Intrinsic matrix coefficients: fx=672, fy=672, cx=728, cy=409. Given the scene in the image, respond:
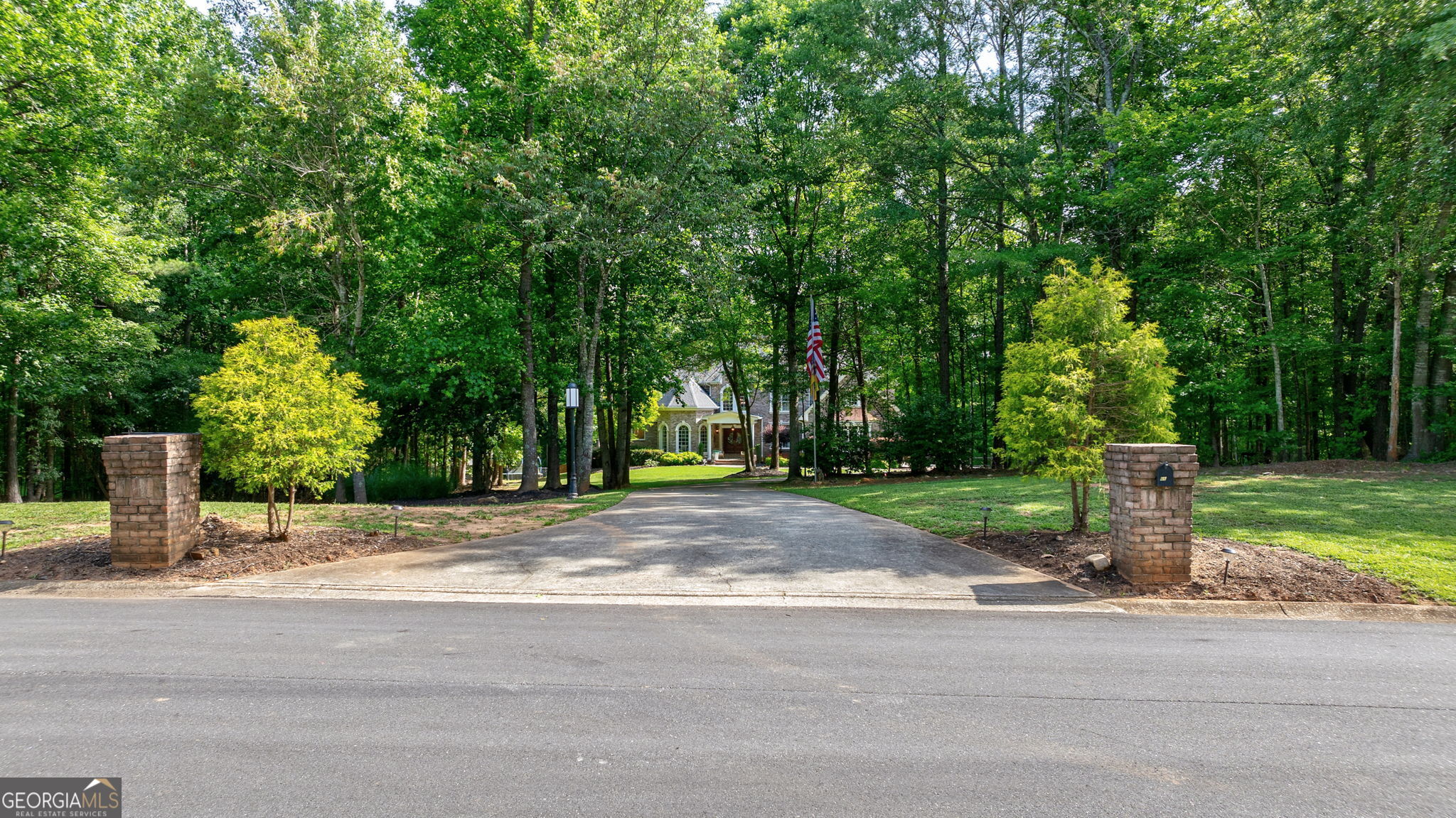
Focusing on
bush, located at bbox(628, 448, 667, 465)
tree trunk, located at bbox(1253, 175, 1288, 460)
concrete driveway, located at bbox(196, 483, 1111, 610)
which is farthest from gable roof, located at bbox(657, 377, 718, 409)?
concrete driveway, located at bbox(196, 483, 1111, 610)

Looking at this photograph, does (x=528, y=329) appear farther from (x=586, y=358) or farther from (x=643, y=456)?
(x=643, y=456)

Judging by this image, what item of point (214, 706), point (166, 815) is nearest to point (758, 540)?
point (214, 706)

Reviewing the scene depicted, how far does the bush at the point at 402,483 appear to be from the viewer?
21.2 meters

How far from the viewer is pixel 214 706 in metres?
4.16

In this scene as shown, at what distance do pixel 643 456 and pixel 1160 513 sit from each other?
41593mm

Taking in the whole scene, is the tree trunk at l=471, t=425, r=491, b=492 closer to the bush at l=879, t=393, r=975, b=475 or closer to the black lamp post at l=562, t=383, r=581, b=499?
the black lamp post at l=562, t=383, r=581, b=499

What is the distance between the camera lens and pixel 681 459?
159ft

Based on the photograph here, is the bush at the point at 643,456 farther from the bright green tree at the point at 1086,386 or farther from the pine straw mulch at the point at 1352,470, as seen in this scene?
the bright green tree at the point at 1086,386

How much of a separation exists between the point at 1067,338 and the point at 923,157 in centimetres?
1570

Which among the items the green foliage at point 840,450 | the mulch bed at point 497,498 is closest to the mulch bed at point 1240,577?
the mulch bed at point 497,498

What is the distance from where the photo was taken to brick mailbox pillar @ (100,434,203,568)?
7.61m

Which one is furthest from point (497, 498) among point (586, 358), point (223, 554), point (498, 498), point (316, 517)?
point (223, 554)

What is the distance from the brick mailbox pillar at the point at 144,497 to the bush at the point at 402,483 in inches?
528

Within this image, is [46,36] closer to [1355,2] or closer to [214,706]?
[214,706]
